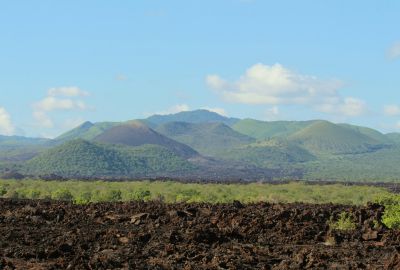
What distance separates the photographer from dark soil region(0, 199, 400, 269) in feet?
67.7

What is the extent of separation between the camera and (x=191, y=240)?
2486 centimetres

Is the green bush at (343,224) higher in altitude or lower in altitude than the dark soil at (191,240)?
higher

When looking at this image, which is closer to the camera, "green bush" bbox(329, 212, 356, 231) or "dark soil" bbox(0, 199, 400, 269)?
"dark soil" bbox(0, 199, 400, 269)

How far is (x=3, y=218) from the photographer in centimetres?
3112

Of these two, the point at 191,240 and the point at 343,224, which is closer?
the point at 191,240

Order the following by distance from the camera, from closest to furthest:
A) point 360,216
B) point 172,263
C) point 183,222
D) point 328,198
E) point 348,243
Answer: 1. point 172,263
2. point 348,243
3. point 183,222
4. point 360,216
5. point 328,198

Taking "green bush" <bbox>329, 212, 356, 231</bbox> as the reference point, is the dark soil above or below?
below

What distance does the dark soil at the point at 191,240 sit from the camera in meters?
20.6

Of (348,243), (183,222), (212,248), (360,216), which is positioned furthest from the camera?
(360,216)

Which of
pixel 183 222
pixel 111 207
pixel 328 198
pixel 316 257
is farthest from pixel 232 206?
pixel 328 198

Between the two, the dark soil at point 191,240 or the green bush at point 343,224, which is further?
the green bush at point 343,224

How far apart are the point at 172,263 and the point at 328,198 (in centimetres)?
5523

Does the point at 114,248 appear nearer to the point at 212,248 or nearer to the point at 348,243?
the point at 212,248

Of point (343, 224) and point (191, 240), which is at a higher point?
point (343, 224)
